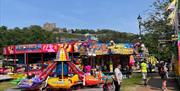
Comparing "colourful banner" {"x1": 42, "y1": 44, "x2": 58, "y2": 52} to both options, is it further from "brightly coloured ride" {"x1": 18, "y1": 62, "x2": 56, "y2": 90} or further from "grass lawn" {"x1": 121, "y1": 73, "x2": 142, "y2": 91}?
"brightly coloured ride" {"x1": 18, "y1": 62, "x2": 56, "y2": 90}

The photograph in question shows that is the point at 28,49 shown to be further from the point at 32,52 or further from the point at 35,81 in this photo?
the point at 35,81

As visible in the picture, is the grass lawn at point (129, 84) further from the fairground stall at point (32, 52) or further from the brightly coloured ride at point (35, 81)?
the fairground stall at point (32, 52)

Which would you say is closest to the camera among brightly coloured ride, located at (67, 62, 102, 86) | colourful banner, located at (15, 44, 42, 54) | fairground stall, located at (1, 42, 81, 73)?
→ brightly coloured ride, located at (67, 62, 102, 86)

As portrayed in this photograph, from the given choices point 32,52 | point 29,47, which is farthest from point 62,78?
point 29,47

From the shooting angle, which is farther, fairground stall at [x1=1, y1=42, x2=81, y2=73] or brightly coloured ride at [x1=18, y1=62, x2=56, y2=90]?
fairground stall at [x1=1, y1=42, x2=81, y2=73]

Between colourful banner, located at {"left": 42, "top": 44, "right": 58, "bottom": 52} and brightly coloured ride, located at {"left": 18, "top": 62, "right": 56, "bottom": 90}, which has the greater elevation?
colourful banner, located at {"left": 42, "top": 44, "right": 58, "bottom": 52}

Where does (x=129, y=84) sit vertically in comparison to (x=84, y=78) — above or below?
below

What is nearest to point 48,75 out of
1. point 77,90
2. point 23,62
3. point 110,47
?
point 77,90

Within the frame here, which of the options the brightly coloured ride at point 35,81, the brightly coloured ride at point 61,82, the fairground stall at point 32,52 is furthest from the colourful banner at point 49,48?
the brightly coloured ride at point 61,82

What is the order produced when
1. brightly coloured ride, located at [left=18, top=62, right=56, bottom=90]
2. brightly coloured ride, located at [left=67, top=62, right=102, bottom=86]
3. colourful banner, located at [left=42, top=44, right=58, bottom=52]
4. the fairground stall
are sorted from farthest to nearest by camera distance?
colourful banner, located at [left=42, top=44, right=58, bottom=52] → the fairground stall → brightly coloured ride, located at [left=67, top=62, right=102, bottom=86] → brightly coloured ride, located at [left=18, top=62, right=56, bottom=90]

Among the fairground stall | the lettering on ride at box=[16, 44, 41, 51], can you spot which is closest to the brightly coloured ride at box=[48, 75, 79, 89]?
the fairground stall

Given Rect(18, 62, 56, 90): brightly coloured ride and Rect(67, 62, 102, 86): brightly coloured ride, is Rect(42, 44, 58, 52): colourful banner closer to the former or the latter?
Rect(18, 62, 56, 90): brightly coloured ride

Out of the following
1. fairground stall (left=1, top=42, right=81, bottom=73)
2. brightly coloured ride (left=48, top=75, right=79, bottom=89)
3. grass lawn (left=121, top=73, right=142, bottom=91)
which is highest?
fairground stall (left=1, top=42, right=81, bottom=73)

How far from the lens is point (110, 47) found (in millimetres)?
35812
